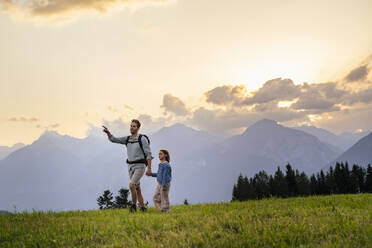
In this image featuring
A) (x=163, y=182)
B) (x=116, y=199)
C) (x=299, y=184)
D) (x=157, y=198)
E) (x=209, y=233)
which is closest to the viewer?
(x=209, y=233)

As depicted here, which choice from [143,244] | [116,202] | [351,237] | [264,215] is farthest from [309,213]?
[116,202]

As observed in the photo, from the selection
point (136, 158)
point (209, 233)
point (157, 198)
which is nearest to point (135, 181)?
point (136, 158)

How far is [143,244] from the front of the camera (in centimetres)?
537

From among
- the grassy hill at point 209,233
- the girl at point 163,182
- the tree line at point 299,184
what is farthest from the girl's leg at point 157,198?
the tree line at point 299,184

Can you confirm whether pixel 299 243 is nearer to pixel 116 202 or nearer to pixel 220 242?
pixel 220 242

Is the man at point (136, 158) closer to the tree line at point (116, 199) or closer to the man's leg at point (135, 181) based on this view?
the man's leg at point (135, 181)

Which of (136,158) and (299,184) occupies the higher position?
(136,158)

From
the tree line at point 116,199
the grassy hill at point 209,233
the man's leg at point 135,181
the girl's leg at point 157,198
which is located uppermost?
the man's leg at point 135,181

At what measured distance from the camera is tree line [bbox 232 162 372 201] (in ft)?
226

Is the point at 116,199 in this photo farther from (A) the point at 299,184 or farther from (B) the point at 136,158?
(B) the point at 136,158

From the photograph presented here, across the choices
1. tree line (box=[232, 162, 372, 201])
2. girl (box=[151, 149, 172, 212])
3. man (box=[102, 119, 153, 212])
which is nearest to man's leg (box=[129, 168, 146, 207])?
man (box=[102, 119, 153, 212])

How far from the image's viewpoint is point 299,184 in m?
74.2

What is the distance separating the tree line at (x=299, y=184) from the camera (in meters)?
68.9

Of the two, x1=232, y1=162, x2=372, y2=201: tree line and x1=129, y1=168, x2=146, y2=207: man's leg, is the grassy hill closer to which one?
x1=129, y1=168, x2=146, y2=207: man's leg
